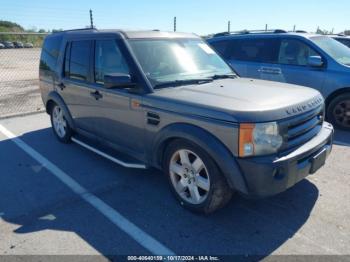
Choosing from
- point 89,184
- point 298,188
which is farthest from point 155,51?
point 298,188

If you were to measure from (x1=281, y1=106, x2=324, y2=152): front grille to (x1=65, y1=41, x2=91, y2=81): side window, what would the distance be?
293 centimetres

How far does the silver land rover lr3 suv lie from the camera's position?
114 inches

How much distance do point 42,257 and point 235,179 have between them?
1833mm

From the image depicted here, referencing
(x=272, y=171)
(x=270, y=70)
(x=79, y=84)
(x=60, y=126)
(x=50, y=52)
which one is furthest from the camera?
(x=270, y=70)

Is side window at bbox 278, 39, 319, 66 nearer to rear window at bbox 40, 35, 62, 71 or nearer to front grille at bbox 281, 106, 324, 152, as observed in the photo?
front grille at bbox 281, 106, 324, 152

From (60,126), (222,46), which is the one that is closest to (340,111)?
(222,46)

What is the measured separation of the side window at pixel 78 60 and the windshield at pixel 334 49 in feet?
14.8

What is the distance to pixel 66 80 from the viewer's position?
5.20m

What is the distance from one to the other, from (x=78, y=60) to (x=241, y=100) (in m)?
2.84

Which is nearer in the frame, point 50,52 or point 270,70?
point 50,52

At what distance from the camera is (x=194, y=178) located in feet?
11.1

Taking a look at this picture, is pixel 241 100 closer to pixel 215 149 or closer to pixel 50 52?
pixel 215 149

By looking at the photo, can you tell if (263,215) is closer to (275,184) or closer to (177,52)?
(275,184)

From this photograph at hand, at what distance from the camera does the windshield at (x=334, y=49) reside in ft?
21.1
